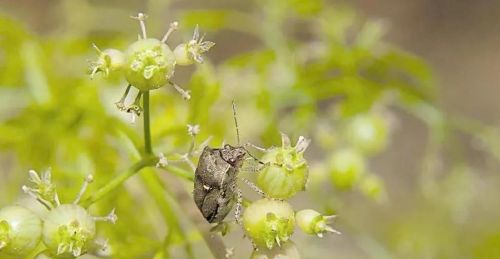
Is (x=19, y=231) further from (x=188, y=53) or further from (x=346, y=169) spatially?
(x=346, y=169)

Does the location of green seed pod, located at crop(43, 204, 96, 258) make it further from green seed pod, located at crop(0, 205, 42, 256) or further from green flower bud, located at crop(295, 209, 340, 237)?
green flower bud, located at crop(295, 209, 340, 237)

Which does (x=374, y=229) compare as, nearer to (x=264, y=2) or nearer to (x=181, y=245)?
(x=264, y=2)

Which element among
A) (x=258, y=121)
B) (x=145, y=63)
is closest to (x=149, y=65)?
(x=145, y=63)

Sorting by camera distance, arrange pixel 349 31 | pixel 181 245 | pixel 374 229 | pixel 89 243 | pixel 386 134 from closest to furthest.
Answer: pixel 89 243 < pixel 181 245 < pixel 386 134 < pixel 374 229 < pixel 349 31

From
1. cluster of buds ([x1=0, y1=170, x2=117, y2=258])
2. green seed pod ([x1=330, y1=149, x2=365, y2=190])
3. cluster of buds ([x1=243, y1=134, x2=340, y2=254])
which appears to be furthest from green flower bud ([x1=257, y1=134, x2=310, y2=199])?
green seed pod ([x1=330, y1=149, x2=365, y2=190])

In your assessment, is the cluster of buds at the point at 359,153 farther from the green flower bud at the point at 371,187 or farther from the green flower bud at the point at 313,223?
the green flower bud at the point at 313,223

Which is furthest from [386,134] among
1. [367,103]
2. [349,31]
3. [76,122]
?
[349,31]
